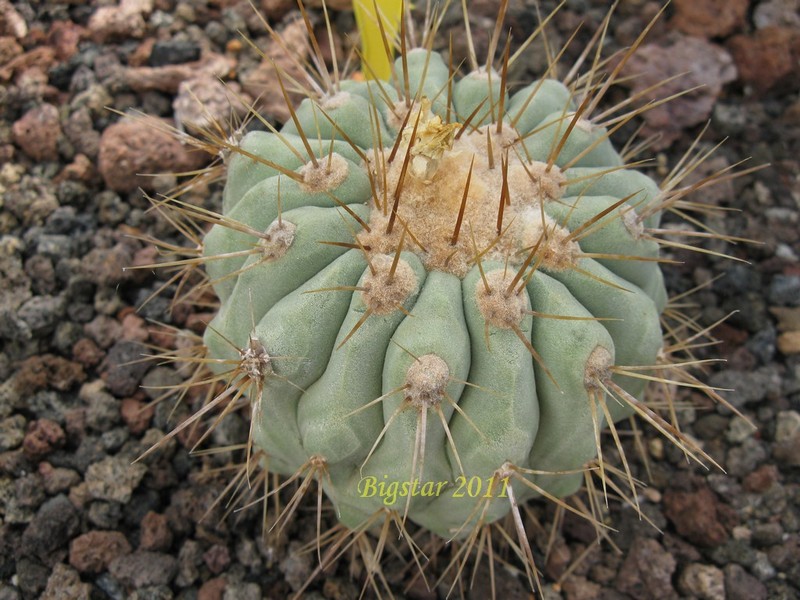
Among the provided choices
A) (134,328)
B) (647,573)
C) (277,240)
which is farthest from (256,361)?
(647,573)

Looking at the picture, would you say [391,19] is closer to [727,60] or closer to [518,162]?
[518,162]

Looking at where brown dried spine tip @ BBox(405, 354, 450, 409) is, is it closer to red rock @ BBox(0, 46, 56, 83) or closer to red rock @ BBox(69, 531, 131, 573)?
red rock @ BBox(69, 531, 131, 573)

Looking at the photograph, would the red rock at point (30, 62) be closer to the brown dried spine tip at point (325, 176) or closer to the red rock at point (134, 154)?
the red rock at point (134, 154)

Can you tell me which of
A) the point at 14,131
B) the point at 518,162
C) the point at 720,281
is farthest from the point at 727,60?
the point at 14,131

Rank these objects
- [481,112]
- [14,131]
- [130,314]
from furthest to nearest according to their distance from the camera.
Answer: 1. [14,131]
2. [130,314]
3. [481,112]

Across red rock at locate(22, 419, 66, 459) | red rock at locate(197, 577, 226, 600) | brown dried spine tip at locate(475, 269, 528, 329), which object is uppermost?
brown dried spine tip at locate(475, 269, 528, 329)

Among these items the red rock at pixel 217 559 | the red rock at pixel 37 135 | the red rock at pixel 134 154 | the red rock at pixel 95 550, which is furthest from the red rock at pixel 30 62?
the red rock at pixel 217 559

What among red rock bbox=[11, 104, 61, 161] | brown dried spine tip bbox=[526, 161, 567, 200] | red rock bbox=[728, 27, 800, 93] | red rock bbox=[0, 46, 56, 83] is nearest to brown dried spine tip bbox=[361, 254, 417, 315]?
brown dried spine tip bbox=[526, 161, 567, 200]
